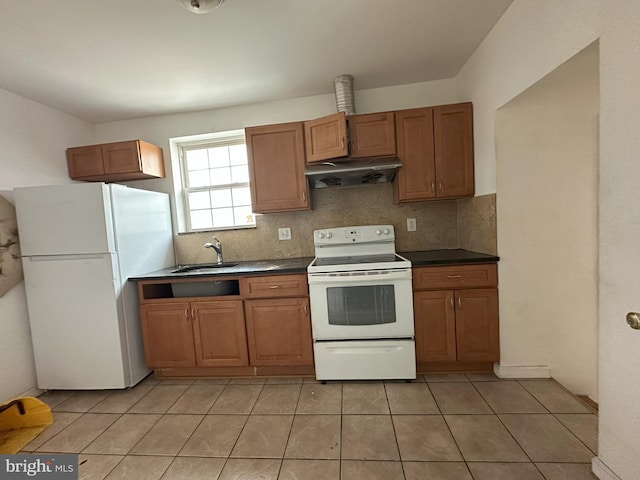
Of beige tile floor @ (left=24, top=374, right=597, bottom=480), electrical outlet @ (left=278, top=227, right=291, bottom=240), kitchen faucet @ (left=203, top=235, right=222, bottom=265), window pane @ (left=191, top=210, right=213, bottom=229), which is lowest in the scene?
beige tile floor @ (left=24, top=374, right=597, bottom=480)

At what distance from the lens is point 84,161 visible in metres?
2.64

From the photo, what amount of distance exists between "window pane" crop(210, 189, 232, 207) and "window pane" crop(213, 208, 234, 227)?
56mm

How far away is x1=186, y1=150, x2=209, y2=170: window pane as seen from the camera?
300 centimetres

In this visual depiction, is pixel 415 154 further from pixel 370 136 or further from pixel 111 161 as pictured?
pixel 111 161

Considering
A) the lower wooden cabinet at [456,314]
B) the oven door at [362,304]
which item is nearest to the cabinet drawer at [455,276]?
the lower wooden cabinet at [456,314]

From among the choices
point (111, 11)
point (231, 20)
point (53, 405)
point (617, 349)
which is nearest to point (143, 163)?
point (111, 11)

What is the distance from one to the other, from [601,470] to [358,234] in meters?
1.91

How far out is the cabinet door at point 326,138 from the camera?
2.25 meters

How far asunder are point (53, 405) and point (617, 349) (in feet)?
11.7

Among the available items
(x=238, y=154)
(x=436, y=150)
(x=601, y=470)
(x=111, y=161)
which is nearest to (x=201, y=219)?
(x=238, y=154)

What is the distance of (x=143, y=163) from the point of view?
2.59 m

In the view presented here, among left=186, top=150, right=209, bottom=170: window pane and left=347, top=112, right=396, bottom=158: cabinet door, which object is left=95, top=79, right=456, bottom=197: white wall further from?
left=347, top=112, right=396, bottom=158: cabinet door

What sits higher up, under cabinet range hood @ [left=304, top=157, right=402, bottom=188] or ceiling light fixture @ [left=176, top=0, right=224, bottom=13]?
ceiling light fixture @ [left=176, top=0, right=224, bottom=13]

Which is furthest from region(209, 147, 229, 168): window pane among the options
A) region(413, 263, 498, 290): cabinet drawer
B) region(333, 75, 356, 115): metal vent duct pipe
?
region(413, 263, 498, 290): cabinet drawer
